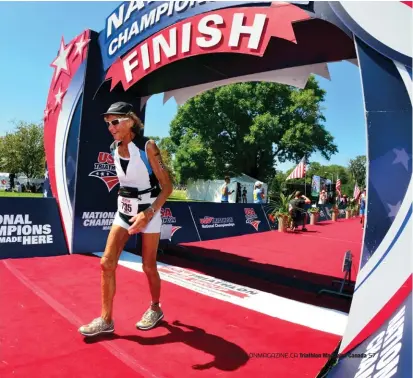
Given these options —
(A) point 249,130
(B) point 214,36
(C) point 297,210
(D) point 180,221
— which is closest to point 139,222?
(B) point 214,36

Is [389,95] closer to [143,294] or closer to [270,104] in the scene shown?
[143,294]

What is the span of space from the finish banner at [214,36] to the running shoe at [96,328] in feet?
11.3

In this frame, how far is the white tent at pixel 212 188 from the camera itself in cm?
2920

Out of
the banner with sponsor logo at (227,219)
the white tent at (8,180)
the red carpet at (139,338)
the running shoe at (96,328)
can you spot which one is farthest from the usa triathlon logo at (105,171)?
the white tent at (8,180)

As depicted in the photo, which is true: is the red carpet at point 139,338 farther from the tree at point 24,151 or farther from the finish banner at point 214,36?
the tree at point 24,151

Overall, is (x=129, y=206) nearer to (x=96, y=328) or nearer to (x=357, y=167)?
(x=96, y=328)

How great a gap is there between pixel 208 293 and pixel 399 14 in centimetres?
374

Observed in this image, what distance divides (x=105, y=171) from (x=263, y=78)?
3.61m

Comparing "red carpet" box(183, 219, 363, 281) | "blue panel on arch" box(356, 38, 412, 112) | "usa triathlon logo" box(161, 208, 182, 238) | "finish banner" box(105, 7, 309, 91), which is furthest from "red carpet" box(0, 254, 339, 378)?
"usa triathlon logo" box(161, 208, 182, 238)

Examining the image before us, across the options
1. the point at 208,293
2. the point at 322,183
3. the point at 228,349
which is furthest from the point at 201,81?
the point at 322,183

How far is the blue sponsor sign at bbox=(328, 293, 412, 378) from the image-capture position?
196 cm

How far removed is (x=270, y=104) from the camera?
31016mm

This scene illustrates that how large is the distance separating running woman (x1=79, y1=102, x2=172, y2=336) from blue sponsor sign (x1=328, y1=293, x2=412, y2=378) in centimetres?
185

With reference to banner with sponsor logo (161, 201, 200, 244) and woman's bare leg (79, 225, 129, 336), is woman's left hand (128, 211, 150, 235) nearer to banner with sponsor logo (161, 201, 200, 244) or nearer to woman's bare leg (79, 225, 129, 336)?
woman's bare leg (79, 225, 129, 336)
